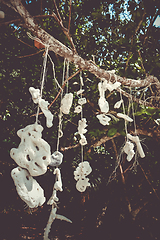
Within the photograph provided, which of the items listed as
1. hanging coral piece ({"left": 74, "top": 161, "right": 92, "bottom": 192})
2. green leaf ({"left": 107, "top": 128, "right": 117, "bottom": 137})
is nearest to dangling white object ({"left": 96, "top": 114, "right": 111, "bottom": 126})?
hanging coral piece ({"left": 74, "top": 161, "right": 92, "bottom": 192})

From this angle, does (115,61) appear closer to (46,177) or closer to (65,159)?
(65,159)

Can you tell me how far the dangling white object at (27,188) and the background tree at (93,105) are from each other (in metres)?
0.76

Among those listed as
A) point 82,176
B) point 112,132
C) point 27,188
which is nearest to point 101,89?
point 82,176

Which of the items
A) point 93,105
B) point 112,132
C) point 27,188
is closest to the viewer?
point 27,188

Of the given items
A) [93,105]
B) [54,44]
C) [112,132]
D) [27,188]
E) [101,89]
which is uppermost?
[54,44]

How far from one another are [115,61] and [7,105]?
1.42 meters

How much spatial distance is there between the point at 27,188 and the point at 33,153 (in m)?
0.11

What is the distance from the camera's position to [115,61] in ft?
7.23

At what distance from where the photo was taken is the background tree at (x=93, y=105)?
1714 millimetres

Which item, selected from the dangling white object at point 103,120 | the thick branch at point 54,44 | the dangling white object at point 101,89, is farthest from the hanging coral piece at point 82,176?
the thick branch at point 54,44

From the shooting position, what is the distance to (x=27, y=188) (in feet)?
1.85

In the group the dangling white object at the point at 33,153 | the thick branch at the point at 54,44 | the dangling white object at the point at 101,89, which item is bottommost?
the dangling white object at the point at 33,153

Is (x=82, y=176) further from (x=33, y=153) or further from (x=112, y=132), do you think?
(x=112, y=132)

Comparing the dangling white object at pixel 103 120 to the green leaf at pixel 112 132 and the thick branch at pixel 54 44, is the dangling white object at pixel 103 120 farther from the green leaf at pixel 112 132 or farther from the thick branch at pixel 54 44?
the green leaf at pixel 112 132
